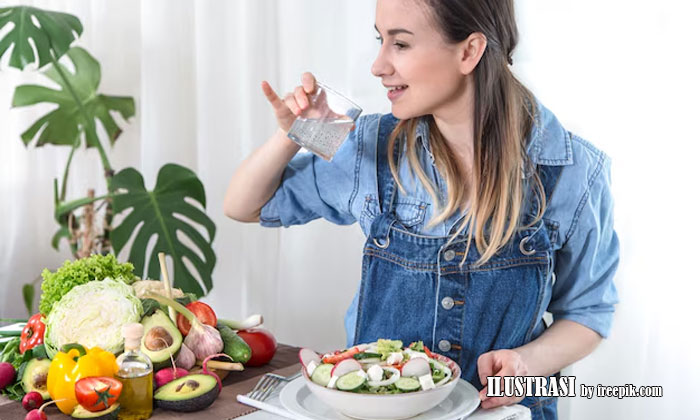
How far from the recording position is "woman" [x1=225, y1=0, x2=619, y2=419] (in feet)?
4.74

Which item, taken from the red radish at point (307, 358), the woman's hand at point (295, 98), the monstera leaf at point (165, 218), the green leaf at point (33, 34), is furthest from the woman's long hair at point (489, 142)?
the green leaf at point (33, 34)

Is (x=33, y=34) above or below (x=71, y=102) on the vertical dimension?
above

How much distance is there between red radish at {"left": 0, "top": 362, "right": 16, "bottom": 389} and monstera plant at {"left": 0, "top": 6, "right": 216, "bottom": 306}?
100cm

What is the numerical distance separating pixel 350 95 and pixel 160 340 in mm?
1367

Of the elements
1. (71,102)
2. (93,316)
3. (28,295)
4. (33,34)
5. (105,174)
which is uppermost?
(33,34)

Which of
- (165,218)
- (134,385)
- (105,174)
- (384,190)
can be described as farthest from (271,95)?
(105,174)

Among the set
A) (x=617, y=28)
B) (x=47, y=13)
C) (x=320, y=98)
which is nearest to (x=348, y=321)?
(x=320, y=98)

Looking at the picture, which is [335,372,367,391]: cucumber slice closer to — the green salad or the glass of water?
the green salad

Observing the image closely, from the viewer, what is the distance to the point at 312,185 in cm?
159

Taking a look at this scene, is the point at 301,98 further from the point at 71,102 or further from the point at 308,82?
the point at 71,102

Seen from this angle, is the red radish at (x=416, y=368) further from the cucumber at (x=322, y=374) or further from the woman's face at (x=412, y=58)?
the woman's face at (x=412, y=58)

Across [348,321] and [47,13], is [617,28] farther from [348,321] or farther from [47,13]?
[47,13]

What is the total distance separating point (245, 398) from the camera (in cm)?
130

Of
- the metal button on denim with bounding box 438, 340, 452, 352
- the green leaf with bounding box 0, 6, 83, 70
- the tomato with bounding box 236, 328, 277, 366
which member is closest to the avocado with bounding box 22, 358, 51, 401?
the tomato with bounding box 236, 328, 277, 366
